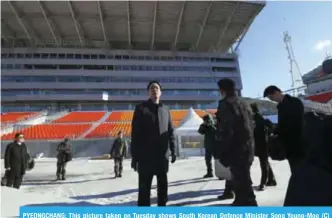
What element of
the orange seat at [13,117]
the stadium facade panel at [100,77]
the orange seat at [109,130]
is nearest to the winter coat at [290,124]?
the orange seat at [109,130]

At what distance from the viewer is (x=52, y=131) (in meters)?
25.2

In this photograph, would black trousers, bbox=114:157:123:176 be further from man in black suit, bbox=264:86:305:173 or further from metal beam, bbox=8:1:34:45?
metal beam, bbox=8:1:34:45

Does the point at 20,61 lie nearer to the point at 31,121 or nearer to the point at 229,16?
the point at 31,121

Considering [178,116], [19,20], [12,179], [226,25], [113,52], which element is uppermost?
[19,20]

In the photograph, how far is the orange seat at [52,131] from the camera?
2223 cm

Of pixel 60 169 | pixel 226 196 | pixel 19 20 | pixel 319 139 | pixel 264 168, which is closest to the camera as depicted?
pixel 319 139

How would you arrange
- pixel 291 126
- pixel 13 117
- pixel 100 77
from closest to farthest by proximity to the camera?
1. pixel 291 126
2. pixel 13 117
3. pixel 100 77

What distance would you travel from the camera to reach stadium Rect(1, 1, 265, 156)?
51.2 metres

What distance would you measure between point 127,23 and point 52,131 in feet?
108

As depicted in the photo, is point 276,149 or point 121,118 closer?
point 276,149

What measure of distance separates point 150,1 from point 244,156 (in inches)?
1908

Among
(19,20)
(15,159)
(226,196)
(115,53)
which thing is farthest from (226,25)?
(226,196)

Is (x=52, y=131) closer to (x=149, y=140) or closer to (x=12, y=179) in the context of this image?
(x=12, y=179)

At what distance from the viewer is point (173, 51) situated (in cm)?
6159
